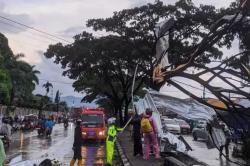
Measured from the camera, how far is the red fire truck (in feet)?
106

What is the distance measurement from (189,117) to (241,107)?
146 centimetres

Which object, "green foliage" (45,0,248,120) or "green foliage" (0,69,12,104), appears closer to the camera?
"green foliage" (45,0,248,120)

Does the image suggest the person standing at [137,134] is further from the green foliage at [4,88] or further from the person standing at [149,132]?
the green foliage at [4,88]

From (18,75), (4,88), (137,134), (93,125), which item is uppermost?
(18,75)

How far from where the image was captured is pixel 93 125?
3309 cm

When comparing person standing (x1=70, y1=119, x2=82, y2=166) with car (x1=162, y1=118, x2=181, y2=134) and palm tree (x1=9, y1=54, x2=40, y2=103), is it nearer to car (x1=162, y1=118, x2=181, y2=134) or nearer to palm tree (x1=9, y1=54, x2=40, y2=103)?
car (x1=162, y1=118, x2=181, y2=134)

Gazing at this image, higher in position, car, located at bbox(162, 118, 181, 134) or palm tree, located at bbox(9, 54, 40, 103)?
palm tree, located at bbox(9, 54, 40, 103)

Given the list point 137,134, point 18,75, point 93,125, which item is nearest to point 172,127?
point 93,125

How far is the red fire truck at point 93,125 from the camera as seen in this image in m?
32.3

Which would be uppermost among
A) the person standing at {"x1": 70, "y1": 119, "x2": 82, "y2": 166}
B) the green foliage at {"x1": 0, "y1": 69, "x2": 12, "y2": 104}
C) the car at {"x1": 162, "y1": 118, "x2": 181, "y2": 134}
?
the green foliage at {"x1": 0, "y1": 69, "x2": 12, "y2": 104}

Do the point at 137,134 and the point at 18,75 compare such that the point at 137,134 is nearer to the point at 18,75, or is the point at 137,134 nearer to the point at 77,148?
the point at 77,148

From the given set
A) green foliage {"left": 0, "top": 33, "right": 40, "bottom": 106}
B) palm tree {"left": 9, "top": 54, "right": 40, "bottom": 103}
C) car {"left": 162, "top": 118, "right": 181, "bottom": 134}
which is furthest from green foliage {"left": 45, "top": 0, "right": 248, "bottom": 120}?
palm tree {"left": 9, "top": 54, "right": 40, "bottom": 103}

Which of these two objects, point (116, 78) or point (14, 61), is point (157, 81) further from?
point (14, 61)

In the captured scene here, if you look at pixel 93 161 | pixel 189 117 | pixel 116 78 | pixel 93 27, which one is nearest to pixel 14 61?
pixel 116 78
